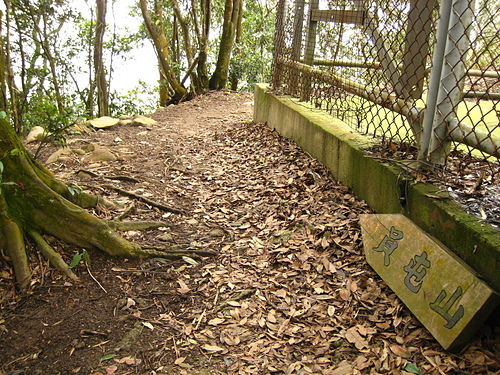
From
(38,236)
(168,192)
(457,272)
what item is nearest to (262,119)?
(168,192)

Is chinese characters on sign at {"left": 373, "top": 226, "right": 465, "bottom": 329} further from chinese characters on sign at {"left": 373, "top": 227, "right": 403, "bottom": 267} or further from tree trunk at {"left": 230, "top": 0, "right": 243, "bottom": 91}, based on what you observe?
tree trunk at {"left": 230, "top": 0, "right": 243, "bottom": 91}

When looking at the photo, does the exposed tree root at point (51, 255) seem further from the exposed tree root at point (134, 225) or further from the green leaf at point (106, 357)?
the green leaf at point (106, 357)

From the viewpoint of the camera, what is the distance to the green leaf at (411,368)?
2299 mm

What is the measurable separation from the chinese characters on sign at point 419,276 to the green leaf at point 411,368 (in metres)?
0.27

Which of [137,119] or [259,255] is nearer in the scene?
[259,255]

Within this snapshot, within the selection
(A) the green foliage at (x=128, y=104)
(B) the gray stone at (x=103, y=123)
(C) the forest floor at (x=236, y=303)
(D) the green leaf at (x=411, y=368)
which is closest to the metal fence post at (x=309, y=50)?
(C) the forest floor at (x=236, y=303)

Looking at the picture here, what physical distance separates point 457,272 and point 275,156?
11.4ft

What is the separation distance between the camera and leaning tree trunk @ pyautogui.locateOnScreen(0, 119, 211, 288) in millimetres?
3258

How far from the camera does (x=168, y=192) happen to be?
4.98 m

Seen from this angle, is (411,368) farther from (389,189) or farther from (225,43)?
(225,43)

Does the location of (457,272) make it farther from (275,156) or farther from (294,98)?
(294,98)

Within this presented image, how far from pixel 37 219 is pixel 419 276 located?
282 cm

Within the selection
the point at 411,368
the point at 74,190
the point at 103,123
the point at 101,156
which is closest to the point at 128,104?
the point at 103,123

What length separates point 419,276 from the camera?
2.63m
